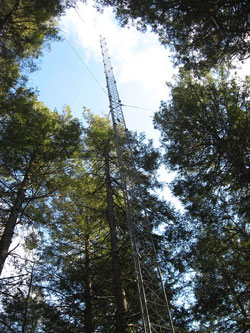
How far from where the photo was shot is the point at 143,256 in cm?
695

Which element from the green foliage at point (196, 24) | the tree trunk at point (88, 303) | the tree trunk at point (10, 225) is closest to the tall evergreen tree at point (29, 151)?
the tree trunk at point (10, 225)

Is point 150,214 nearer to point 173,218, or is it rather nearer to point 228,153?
point 173,218

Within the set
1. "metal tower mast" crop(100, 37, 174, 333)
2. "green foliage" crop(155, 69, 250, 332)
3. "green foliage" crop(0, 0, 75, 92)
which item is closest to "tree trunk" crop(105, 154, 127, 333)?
"metal tower mast" crop(100, 37, 174, 333)

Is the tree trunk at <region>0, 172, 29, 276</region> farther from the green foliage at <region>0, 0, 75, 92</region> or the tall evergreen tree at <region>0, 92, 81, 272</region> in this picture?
the green foliage at <region>0, 0, 75, 92</region>

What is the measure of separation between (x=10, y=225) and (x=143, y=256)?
12.2ft

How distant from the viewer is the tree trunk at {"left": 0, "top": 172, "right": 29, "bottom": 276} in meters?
6.18

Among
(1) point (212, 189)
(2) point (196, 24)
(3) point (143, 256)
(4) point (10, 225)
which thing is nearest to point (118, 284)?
(3) point (143, 256)

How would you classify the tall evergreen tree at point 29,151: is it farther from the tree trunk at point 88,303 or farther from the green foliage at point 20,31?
the tree trunk at point 88,303

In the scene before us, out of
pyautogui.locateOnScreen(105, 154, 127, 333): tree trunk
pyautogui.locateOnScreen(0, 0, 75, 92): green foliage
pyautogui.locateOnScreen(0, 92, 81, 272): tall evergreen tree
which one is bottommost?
pyautogui.locateOnScreen(105, 154, 127, 333): tree trunk

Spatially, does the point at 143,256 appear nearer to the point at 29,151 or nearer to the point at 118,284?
the point at 118,284

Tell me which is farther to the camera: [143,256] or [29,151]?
[29,151]

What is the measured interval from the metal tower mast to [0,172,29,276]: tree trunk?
307 cm

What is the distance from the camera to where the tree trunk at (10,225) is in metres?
6.18

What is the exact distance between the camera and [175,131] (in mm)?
9500
